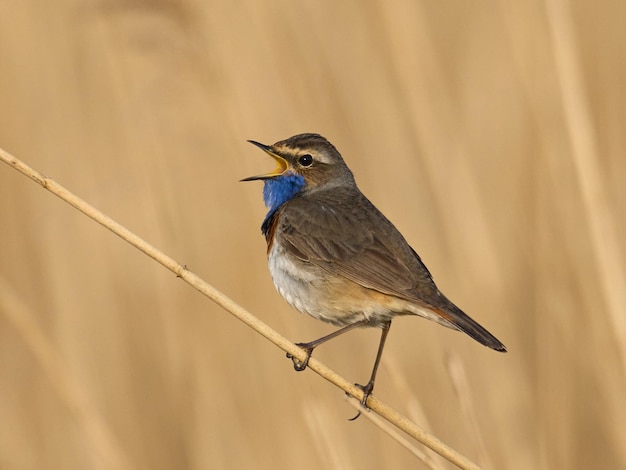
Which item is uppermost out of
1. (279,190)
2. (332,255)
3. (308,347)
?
(279,190)

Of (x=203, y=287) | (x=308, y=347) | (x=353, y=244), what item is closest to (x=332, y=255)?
(x=353, y=244)

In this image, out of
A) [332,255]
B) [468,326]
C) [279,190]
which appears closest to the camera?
[468,326]

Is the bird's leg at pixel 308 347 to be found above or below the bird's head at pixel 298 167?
below

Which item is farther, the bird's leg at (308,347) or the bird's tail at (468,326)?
the bird's leg at (308,347)

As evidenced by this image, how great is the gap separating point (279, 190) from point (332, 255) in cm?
46

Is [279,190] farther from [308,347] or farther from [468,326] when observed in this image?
[468,326]

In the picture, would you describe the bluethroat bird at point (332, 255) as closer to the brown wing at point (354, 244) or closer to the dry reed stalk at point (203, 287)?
the brown wing at point (354, 244)

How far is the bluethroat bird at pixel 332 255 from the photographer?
346cm

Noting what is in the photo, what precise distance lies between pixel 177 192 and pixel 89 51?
1.05 m

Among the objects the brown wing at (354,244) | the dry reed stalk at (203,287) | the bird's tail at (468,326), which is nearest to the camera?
the dry reed stalk at (203,287)

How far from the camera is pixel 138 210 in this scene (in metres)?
4.46

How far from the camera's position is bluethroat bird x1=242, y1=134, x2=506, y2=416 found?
3459 millimetres

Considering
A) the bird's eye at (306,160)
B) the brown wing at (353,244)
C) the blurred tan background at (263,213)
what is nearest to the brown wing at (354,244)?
the brown wing at (353,244)

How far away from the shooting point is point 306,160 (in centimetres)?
402
